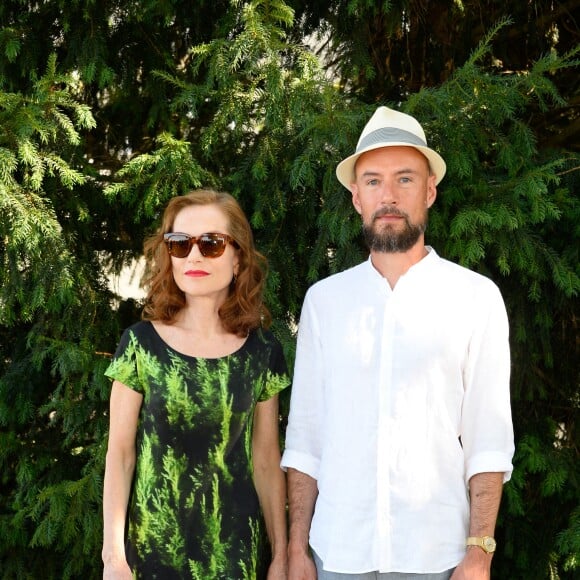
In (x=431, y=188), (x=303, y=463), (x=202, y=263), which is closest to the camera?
(x=202, y=263)

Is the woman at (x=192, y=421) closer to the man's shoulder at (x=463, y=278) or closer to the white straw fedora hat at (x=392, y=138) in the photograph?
the white straw fedora hat at (x=392, y=138)

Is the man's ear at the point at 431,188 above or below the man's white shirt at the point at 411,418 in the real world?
above

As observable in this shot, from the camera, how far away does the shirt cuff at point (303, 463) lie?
247 centimetres

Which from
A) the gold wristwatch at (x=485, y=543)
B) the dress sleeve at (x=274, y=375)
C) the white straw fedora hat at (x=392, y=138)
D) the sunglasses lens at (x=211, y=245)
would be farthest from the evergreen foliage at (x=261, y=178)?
the gold wristwatch at (x=485, y=543)

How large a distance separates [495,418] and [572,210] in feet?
4.34

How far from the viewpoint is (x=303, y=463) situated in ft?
8.12

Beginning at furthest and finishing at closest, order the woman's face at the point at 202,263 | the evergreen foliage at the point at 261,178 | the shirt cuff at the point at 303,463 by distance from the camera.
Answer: the evergreen foliage at the point at 261,178 < the shirt cuff at the point at 303,463 < the woman's face at the point at 202,263

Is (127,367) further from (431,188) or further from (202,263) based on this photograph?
(431,188)

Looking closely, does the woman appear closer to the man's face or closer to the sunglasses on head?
the sunglasses on head

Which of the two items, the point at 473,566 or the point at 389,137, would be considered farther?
the point at 389,137

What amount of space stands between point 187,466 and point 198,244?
0.65 metres

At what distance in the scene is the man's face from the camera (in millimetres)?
2414

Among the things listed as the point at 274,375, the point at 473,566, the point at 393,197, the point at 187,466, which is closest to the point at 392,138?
the point at 393,197

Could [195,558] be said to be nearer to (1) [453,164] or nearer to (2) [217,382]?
(2) [217,382]
